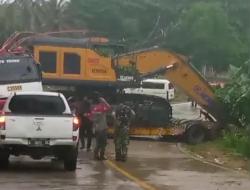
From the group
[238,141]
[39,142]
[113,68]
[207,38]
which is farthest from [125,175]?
[207,38]

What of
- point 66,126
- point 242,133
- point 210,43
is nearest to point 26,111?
point 66,126

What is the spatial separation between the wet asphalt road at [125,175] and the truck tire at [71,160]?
0.55 ft

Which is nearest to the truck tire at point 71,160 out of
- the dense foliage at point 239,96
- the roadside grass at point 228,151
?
the roadside grass at point 228,151

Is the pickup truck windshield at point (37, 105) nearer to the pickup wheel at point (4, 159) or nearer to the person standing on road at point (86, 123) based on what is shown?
the pickup wheel at point (4, 159)

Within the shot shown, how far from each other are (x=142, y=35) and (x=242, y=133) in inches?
2014

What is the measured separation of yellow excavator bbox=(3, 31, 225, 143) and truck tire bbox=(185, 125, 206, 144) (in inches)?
1.5

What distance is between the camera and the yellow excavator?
2691cm

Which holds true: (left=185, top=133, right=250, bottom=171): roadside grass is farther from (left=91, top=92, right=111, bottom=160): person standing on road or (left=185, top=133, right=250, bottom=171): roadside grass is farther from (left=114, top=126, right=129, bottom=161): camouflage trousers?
(left=91, top=92, right=111, bottom=160): person standing on road

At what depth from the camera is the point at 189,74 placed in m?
27.3

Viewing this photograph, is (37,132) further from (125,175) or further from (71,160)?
(125,175)

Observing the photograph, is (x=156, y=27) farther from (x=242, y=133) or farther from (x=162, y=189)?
(x=162, y=189)

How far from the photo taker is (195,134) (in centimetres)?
2650

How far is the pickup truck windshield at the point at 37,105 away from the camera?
1623 centimetres

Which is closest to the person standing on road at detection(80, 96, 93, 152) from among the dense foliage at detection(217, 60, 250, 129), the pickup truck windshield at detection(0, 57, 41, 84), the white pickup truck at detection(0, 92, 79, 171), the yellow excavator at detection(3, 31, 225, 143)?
the pickup truck windshield at detection(0, 57, 41, 84)
